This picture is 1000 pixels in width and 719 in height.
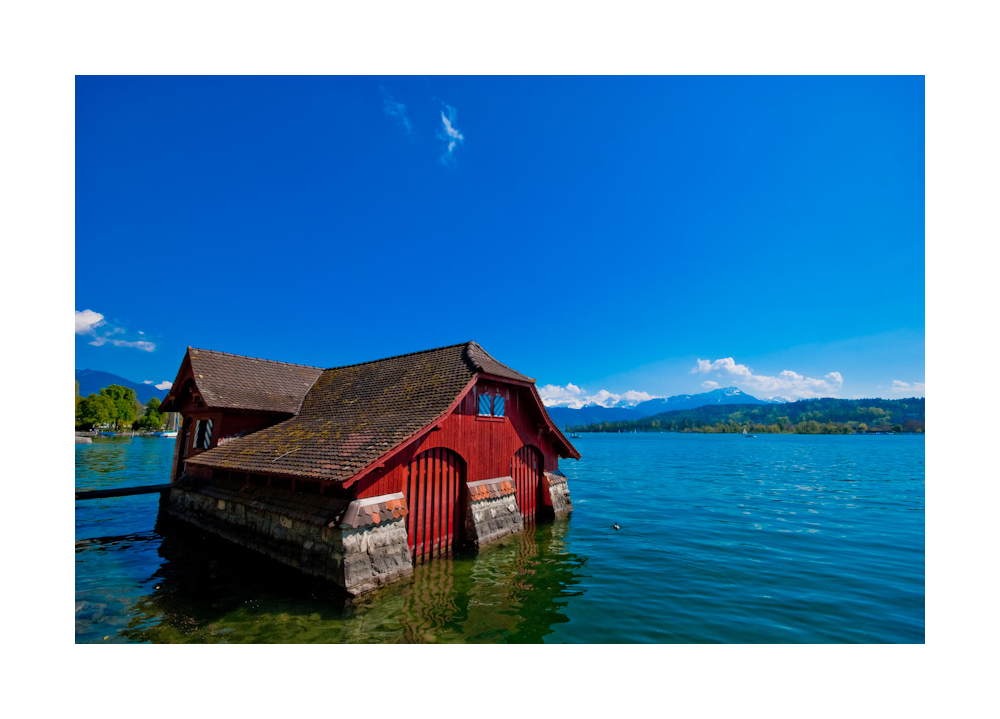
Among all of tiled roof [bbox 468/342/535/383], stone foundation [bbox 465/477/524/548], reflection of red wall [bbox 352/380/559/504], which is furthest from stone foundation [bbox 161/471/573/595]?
tiled roof [bbox 468/342/535/383]

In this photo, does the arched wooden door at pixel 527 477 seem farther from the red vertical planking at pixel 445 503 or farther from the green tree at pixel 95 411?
the green tree at pixel 95 411

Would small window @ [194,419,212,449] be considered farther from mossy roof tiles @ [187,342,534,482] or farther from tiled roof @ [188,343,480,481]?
tiled roof @ [188,343,480,481]

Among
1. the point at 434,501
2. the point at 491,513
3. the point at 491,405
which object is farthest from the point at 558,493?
the point at 434,501

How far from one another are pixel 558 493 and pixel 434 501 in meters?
8.47

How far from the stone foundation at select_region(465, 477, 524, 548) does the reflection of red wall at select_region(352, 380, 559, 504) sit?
1.30 ft

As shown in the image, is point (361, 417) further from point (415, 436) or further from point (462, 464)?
point (415, 436)

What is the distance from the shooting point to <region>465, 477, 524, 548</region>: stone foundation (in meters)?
14.2

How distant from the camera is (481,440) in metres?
15.3

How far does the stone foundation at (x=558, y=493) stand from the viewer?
766 inches

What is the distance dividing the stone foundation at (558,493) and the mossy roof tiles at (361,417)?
5.60m

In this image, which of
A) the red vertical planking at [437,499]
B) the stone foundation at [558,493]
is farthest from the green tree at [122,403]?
the red vertical planking at [437,499]

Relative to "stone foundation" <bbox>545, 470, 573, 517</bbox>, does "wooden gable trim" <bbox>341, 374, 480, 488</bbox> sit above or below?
above

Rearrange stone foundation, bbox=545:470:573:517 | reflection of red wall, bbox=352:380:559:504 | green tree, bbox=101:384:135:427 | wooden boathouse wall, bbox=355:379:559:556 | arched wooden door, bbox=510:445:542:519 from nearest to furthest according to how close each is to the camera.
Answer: reflection of red wall, bbox=352:380:559:504, wooden boathouse wall, bbox=355:379:559:556, arched wooden door, bbox=510:445:542:519, stone foundation, bbox=545:470:573:517, green tree, bbox=101:384:135:427

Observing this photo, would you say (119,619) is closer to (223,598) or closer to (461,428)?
(223,598)
